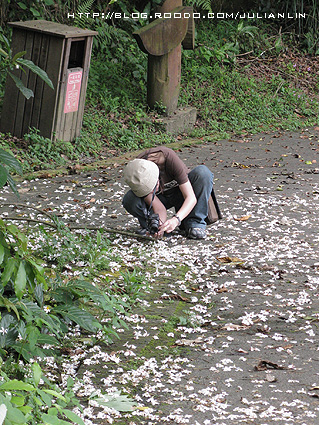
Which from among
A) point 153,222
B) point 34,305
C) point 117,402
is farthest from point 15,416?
point 153,222

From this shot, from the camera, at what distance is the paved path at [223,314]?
284cm

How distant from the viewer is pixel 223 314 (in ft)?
12.6

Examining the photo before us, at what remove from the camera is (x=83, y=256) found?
439 centimetres

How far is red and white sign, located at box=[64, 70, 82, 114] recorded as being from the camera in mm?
7750

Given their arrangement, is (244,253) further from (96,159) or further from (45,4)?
(45,4)

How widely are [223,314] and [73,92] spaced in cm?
483

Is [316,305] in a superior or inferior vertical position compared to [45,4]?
inferior

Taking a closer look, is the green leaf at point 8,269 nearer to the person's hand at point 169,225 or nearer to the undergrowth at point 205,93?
the person's hand at point 169,225

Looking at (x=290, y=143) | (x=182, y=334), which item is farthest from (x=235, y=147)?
(x=182, y=334)

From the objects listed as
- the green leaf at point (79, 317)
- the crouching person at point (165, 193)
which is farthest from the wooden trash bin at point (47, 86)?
the green leaf at point (79, 317)

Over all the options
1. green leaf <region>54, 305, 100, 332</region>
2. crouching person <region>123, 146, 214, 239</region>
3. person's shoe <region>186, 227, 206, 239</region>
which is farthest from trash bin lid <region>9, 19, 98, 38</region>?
green leaf <region>54, 305, 100, 332</region>

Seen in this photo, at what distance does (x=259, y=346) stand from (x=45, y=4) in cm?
858

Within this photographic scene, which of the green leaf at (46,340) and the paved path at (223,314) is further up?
the green leaf at (46,340)

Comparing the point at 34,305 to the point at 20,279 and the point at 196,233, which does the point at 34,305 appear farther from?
the point at 196,233
